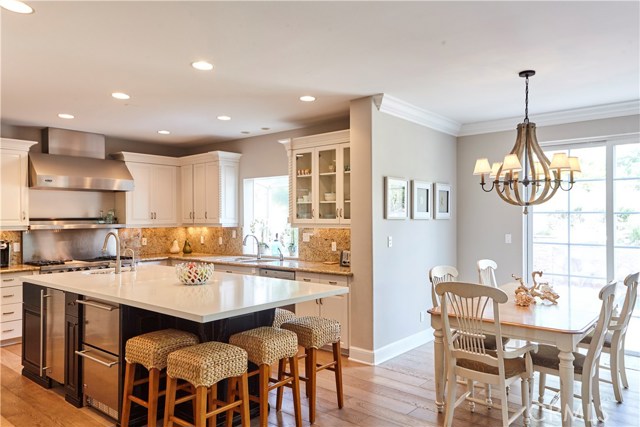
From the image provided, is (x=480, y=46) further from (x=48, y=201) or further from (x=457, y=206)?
(x=48, y=201)

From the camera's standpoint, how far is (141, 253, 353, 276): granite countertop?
183 inches

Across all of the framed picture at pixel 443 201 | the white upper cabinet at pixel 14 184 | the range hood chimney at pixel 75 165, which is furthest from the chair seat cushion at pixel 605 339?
the white upper cabinet at pixel 14 184

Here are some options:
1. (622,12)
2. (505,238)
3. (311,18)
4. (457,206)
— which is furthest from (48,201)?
(622,12)

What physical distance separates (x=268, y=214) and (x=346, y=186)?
200cm

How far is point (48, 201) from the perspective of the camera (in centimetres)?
575

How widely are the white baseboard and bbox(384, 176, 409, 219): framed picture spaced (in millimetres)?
1310

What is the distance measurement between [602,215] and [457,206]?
156 centimetres

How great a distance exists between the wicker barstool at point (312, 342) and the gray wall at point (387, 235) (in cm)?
107

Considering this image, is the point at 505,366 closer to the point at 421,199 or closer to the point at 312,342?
the point at 312,342

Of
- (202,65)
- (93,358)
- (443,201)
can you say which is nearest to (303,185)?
(443,201)

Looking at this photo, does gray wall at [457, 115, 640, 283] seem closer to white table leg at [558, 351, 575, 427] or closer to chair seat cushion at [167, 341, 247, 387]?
white table leg at [558, 351, 575, 427]

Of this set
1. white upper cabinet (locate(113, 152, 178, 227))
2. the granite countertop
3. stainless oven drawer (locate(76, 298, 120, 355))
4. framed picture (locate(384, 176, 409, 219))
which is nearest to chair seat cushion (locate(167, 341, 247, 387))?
stainless oven drawer (locate(76, 298, 120, 355))

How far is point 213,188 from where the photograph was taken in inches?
250

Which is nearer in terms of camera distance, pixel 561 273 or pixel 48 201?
pixel 561 273
